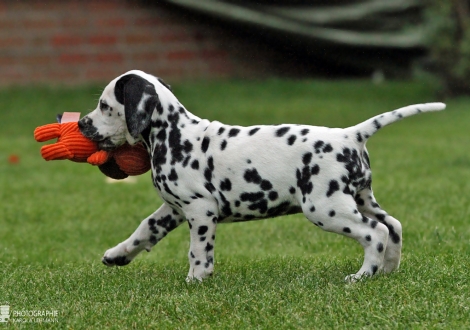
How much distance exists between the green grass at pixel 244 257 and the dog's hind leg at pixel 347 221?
0.22 metres

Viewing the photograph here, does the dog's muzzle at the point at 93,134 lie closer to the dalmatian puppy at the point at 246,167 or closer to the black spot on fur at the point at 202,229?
the dalmatian puppy at the point at 246,167

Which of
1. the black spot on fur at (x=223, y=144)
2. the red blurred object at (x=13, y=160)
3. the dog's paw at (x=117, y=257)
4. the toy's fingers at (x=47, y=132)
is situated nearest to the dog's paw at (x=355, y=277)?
the black spot on fur at (x=223, y=144)

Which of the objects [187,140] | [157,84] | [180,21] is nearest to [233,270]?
[187,140]

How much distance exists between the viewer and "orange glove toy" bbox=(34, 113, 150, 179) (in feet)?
18.2

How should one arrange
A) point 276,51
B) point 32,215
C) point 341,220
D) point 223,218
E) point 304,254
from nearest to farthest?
point 341,220 < point 223,218 < point 304,254 < point 32,215 < point 276,51

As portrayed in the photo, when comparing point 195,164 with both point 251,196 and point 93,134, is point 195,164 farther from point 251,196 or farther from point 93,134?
point 93,134

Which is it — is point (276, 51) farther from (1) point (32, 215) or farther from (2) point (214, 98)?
(1) point (32, 215)

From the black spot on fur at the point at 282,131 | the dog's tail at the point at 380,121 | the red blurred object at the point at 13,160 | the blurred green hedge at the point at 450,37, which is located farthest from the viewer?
the blurred green hedge at the point at 450,37

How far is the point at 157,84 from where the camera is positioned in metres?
5.43

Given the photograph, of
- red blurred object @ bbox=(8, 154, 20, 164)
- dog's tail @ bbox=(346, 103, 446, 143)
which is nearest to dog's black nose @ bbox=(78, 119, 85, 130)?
dog's tail @ bbox=(346, 103, 446, 143)

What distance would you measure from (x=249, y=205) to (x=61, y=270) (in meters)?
1.57

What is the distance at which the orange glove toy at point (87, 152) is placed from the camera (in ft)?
18.2

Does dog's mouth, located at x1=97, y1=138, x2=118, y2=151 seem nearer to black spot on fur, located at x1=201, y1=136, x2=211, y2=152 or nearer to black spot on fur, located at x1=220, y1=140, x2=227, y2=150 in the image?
black spot on fur, located at x1=201, y1=136, x2=211, y2=152

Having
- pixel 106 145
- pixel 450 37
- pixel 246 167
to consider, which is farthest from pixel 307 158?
pixel 450 37
